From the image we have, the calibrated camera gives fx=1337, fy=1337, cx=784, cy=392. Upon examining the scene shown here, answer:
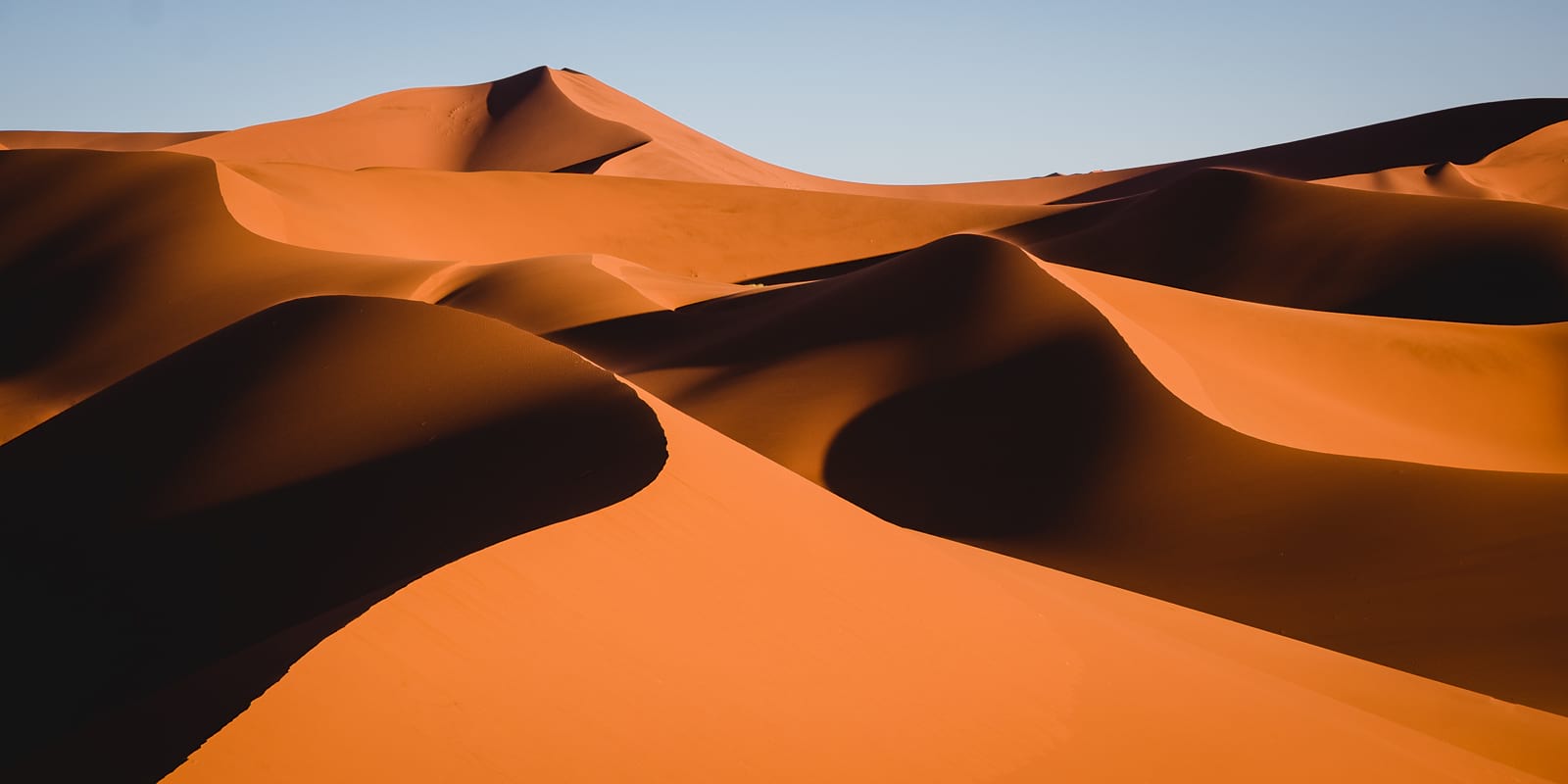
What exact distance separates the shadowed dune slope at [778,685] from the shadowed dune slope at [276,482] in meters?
0.38

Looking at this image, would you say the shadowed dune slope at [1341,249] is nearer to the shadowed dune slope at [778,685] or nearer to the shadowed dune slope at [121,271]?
the shadowed dune slope at [121,271]

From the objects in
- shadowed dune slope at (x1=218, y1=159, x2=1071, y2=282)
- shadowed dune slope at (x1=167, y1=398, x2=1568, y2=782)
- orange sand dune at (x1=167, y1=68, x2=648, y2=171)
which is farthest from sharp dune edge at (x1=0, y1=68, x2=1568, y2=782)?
orange sand dune at (x1=167, y1=68, x2=648, y2=171)

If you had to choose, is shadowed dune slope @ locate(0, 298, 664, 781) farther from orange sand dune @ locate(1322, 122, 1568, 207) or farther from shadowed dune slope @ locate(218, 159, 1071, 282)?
orange sand dune @ locate(1322, 122, 1568, 207)

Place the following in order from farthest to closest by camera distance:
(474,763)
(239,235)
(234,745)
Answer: (239,235)
(474,763)
(234,745)

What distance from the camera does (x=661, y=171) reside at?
55406 mm

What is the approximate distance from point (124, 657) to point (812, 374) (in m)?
10.3

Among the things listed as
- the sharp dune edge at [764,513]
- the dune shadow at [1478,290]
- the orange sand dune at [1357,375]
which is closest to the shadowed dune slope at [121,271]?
the sharp dune edge at [764,513]

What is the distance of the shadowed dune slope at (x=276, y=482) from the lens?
654cm

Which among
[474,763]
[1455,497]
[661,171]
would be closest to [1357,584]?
[1455,497]

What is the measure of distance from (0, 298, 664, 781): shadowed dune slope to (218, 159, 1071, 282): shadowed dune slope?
63.2 feet

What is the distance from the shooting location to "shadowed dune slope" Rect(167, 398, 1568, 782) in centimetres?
382

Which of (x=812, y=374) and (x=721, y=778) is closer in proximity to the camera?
(x=721, y=778)

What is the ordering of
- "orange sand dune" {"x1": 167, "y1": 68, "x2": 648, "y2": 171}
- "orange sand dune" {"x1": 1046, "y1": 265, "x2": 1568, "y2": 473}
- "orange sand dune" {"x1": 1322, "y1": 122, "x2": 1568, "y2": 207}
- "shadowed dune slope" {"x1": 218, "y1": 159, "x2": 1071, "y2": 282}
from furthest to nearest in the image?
"orange sand dune" {"x1": 167, "y1": 68, "x2": 648, "y2": 171} → "orange sand dune" {"x1": 1322, "y1": 122, "x2": 1568, "y2": 207} → "shadowed dune slope" {"x1": 218, "y1": 159, "x2": 1071, "y2": 282} → "orange sand dune" {"x1": 1046, "y1": 265, "x2": 1568, "y2": 473}

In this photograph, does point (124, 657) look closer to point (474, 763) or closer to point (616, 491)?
point (616, 491)
